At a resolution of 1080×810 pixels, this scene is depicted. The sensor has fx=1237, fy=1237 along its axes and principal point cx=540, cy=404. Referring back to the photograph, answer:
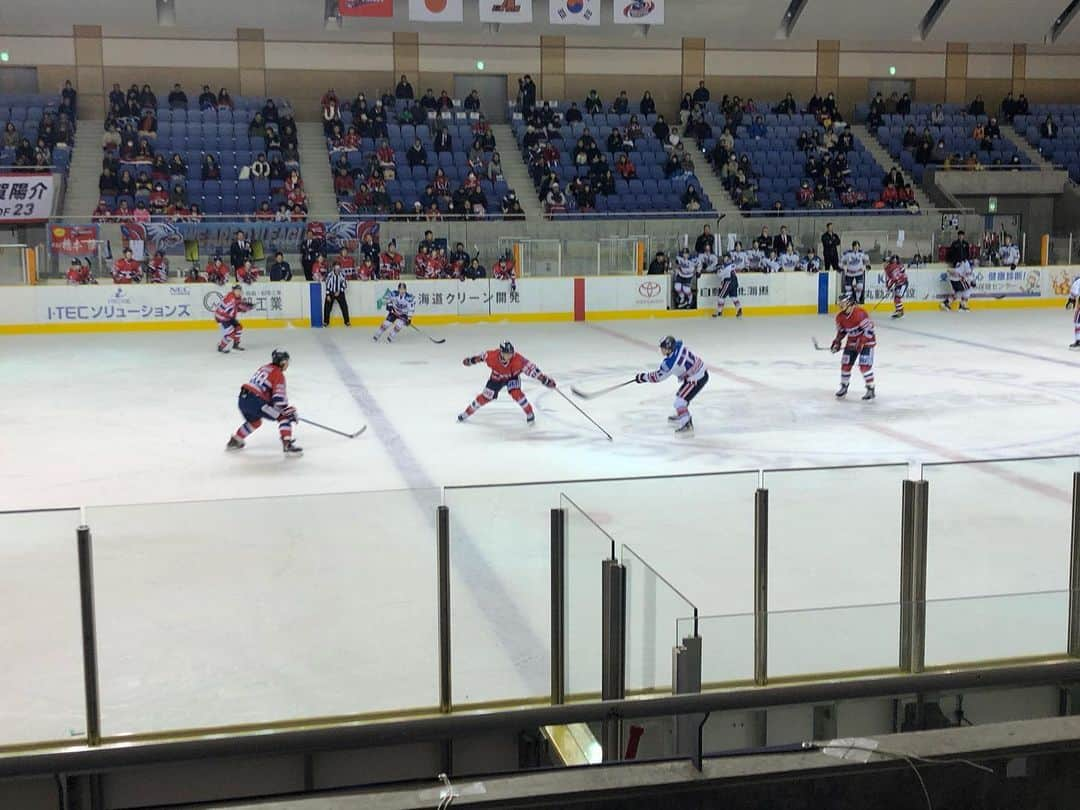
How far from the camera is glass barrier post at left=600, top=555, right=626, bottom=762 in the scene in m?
4.55

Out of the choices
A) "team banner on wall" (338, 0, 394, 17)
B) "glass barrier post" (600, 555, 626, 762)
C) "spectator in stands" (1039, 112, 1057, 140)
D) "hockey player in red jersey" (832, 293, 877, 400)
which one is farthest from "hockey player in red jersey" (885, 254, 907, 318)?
"glass barrier post" (600, 555, 626, 762)

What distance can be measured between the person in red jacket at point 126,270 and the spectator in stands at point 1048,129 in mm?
24480

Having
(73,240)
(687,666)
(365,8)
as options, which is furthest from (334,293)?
(687,666)

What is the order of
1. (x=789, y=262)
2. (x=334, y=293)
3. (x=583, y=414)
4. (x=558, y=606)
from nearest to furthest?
(x=558, y=606) < (x=583, y=414) < (x=334, y=293) < (x=789, y=262)

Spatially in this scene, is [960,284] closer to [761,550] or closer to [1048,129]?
[1048,129]

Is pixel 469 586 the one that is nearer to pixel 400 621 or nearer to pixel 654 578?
pixel 400 621

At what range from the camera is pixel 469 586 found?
4695 mm

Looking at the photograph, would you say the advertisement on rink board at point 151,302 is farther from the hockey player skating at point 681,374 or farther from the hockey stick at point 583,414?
the hockey player skating at point 681,374

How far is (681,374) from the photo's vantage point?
37.7ft

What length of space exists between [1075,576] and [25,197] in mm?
22355

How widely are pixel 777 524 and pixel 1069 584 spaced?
135 cm

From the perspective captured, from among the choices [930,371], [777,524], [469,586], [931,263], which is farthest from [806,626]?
[931,263]

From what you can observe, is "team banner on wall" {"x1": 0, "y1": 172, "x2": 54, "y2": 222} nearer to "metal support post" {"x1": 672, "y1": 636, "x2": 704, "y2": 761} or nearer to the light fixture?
the light fixture

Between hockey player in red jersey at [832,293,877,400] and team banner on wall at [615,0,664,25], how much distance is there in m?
16.4
